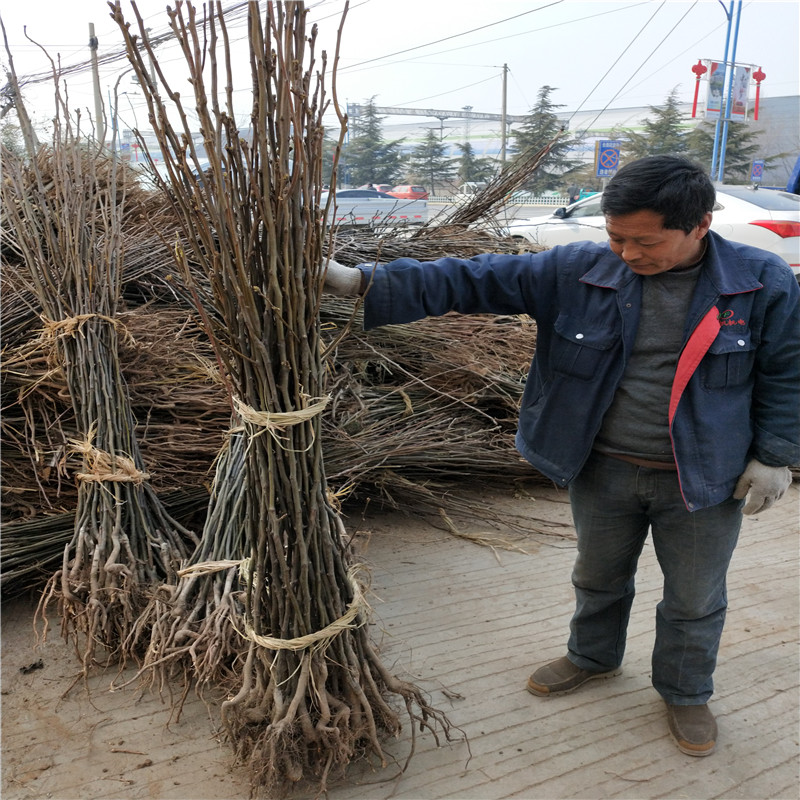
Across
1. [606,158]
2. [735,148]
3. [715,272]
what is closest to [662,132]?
[735,148]

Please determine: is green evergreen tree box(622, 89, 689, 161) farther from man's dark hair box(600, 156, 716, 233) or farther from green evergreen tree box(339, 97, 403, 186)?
man's dark hair box(600, 156, 716, 233)

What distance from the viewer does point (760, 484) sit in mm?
1821

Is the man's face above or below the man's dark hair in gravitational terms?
below

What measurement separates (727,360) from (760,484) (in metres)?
0.33

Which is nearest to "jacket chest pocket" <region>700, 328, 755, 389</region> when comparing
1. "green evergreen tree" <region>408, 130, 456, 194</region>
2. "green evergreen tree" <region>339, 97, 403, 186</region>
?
"green evergreen tree" <region>339, 97, 403, 186</region>

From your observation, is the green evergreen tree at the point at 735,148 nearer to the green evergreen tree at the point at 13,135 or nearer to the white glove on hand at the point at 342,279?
the green evergreen tree at the point at 13,135

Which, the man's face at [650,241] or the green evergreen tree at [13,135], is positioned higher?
the green evergreen tree at [13,135]

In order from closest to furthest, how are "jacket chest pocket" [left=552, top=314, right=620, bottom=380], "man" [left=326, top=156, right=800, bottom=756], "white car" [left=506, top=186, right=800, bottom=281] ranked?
"man" [left=326, top=156, right=800, bottom=756]
"jacket chest pocket" [left=552, top=314, right=620, bottom=380]
"white car" [left=506, top=186, right=800, bottom=281]

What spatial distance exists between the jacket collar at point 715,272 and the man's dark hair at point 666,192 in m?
0.15

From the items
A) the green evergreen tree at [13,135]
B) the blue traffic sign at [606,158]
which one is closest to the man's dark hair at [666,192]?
the green evergreen tree at [13,135]

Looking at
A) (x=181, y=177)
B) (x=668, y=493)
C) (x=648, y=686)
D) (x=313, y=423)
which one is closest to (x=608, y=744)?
(x=648, y=686)

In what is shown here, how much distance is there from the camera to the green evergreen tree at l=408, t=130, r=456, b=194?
Answer: 11.4m

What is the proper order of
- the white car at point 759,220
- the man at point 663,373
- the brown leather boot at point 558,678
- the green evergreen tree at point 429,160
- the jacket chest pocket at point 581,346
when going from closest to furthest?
the man at point 663,373, the jacket chest pocket at point 581,346, the brown leather boot at point 558,678, the white car at point 759,220, the green evergreen tree at point 429,160

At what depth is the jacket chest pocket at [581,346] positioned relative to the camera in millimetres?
1864
